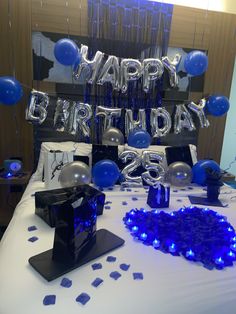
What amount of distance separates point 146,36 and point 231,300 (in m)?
2.33

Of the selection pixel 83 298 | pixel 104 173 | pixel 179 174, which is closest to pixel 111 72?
pixel 104 173

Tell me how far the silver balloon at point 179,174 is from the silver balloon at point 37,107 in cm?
121

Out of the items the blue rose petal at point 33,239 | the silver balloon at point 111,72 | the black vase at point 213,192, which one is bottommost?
the blue rose petal at point 33,239

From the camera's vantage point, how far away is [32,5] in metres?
2.29

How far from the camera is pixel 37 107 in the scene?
2.25m

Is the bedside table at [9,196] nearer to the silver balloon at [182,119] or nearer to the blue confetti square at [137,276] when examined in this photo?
the silver balloon at [182,119]

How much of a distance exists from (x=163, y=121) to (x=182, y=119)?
202 millimetres

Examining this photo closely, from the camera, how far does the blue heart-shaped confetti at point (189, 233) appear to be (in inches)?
48.1

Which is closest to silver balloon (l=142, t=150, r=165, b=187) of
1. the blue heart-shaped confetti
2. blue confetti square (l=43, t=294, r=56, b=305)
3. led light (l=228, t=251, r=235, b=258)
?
the blue heart-shaped confetti

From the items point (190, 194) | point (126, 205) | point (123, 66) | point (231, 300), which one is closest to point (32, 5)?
point (123, 66)

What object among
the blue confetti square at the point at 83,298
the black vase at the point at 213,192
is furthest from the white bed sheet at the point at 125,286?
the black vase at the point at 213,192

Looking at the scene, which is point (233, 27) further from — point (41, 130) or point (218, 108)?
point (41, 130)

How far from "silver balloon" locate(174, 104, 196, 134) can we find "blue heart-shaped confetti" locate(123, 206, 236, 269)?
1053mm

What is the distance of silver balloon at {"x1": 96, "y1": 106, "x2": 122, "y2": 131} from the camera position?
2344 mm
